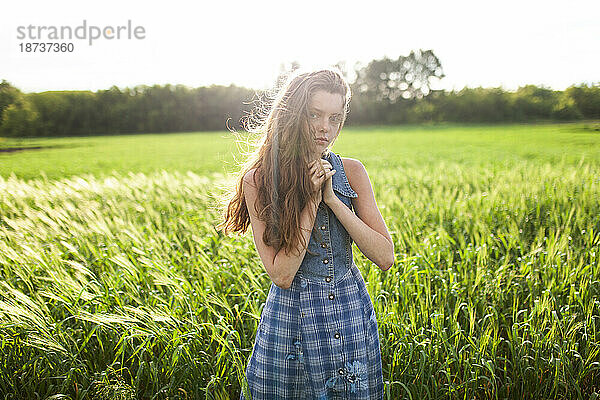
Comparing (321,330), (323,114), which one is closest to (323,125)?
(323,114)

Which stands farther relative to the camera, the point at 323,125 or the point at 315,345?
the point at 315,345

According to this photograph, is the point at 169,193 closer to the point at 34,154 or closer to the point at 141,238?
the point at 141,238

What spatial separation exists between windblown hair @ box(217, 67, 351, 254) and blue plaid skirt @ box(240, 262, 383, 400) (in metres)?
0.25

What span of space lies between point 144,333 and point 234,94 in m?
41.6

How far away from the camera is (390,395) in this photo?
229cm

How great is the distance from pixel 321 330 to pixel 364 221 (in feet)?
1.42

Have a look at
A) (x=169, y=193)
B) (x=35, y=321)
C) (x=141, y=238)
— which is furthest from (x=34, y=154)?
(x=35, y=321)

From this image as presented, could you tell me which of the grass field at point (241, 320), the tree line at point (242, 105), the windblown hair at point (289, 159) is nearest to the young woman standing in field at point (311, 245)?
the windblown hair at point (289, 159)

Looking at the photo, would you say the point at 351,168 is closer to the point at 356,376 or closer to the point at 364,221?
the point at 364,221

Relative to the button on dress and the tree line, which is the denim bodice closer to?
the button on dress

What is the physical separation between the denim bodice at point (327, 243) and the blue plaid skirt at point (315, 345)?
0.09 ft

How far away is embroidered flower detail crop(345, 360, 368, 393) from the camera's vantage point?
5.26 ft

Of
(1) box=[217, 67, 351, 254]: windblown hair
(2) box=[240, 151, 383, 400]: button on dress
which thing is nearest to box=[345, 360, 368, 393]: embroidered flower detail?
(2) box=[240, 151, 383, 400]: button on dress

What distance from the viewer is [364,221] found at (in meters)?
1.67
